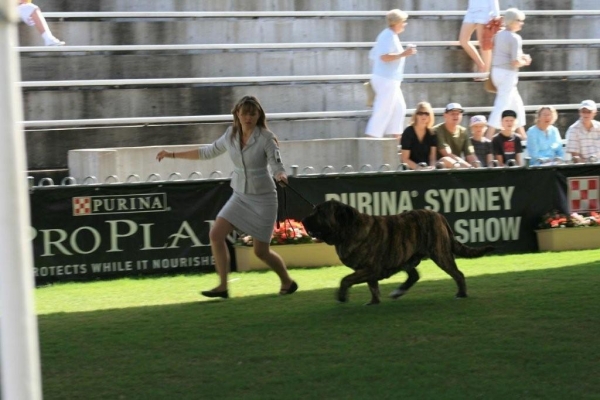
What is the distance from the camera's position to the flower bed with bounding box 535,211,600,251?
14.8 m

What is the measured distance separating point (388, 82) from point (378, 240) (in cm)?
724

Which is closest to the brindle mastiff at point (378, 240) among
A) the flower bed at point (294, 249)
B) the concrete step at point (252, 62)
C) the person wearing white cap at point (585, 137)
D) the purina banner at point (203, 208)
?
the purina banner at point (203, 208)

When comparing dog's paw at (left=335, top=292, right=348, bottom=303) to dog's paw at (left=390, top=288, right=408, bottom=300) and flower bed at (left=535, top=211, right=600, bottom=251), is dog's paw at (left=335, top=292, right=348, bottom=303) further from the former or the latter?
flower bed at (left=535, top=211, right=600, bottom=251)

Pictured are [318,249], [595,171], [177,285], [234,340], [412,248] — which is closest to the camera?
[234,340]

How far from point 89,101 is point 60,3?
255 cm

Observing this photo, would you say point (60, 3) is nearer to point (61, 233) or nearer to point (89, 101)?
point (89, 101)

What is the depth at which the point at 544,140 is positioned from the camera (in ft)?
53.3

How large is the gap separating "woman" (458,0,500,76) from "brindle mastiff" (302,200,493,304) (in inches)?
370

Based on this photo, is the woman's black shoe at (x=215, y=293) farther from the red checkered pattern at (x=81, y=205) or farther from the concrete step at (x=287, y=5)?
the concrete step at (x=287, y=5)

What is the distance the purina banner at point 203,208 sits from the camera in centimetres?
1319

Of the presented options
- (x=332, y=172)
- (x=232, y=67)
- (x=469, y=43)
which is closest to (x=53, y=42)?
(x=232, y=67)

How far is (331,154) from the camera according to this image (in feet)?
55.8

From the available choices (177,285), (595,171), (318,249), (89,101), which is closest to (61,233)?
(177,285)

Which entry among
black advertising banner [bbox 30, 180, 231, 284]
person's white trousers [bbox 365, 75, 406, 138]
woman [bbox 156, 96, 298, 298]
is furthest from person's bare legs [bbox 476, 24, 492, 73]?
woman [bbox 156, 96, 298, 298]
